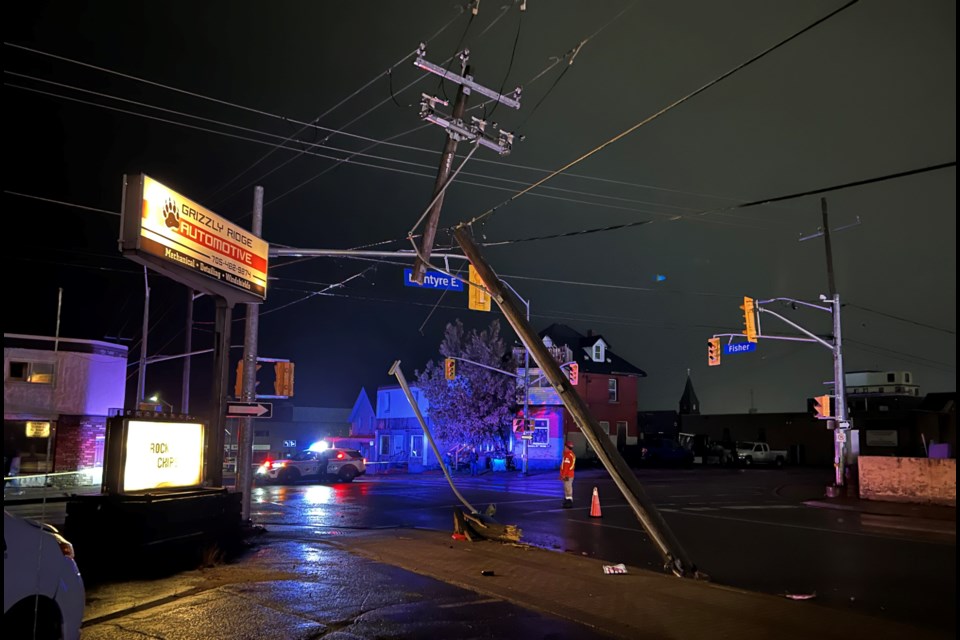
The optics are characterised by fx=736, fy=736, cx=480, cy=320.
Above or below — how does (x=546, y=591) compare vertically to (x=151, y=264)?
below

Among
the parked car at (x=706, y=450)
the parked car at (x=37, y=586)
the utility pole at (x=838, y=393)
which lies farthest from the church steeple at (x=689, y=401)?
the parked car at (x=37, y=586)

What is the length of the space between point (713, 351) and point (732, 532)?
53.4ft

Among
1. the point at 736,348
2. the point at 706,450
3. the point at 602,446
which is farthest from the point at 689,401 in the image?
the point at 602,446

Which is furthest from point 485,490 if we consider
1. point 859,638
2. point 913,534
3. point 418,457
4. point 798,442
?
point 798,442

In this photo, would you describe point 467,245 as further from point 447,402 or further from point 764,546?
point 447,402

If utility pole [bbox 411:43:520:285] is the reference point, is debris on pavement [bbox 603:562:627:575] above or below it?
below

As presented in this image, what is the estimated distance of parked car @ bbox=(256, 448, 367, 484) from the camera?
106ft

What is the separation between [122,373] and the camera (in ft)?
121

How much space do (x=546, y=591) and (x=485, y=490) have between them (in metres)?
A: 21.0

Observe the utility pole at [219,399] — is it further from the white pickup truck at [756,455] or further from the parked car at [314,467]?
the white pickup truck at [756,455]

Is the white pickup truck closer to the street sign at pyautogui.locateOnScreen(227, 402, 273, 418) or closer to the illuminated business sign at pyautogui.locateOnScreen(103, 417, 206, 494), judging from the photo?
the street sign at pyautogui.locateOnScreen(227, 402, 273, 418)

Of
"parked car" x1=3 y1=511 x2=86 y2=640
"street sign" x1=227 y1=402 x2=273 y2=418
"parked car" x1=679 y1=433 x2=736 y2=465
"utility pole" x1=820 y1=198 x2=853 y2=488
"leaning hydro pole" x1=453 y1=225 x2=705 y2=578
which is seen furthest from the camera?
"parked car" x1=679 y1=433 x2=736 y2=465

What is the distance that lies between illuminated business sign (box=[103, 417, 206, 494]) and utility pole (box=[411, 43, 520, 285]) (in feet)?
18.3

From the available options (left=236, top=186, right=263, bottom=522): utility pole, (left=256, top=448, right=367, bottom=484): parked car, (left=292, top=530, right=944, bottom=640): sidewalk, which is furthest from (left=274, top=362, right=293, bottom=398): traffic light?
(left=256, top=448, right=367, bottom=484): parked car
